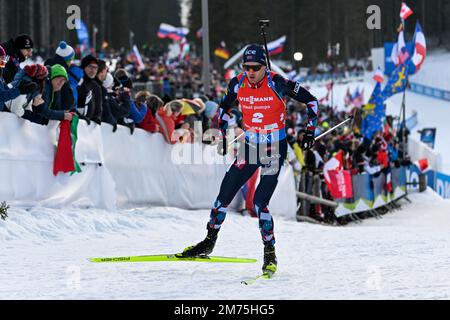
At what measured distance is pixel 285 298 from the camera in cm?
582

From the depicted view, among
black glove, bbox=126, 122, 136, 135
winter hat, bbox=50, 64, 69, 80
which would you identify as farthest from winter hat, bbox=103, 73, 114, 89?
winter hat, bbox=50, 64, 69, 80

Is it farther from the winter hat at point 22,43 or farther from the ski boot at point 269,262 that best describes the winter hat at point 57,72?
the ski boot at point 269,262

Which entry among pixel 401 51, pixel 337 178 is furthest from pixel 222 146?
pixel 401 51

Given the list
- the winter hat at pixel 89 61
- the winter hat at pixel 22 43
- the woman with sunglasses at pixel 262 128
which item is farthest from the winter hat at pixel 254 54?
the winter hat at pixel 89 61

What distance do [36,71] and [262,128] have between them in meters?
3.47

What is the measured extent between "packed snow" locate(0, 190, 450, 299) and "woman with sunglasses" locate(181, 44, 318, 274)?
52cm

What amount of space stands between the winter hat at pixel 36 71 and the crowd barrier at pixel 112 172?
1.68 ft

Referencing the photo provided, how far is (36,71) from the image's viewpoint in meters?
9.86

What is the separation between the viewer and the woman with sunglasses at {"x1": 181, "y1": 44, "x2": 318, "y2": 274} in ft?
23.8

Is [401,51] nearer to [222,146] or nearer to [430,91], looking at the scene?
[222,146]

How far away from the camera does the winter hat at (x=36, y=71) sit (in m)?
9.81

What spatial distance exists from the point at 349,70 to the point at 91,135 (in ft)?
209

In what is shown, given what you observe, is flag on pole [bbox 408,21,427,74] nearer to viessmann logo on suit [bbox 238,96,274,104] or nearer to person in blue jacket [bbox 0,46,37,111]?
person in blue jacket [bbox 0,46,37,111]

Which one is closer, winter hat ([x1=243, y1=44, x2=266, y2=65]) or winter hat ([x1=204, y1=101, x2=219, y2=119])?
winter hat ([x1=243, y1=44, x2=266, y2=65])
